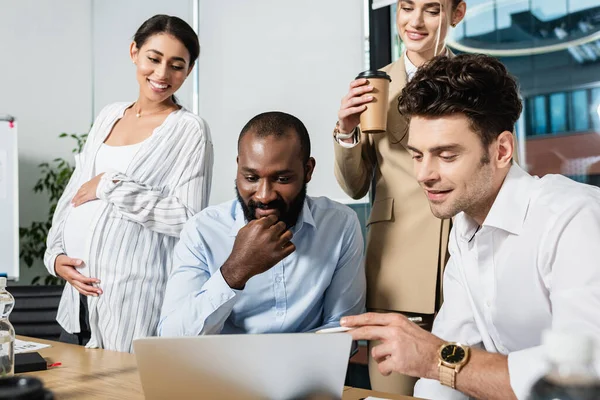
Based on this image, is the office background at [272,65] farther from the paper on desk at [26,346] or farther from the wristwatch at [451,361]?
the paper on desk at [26,346]

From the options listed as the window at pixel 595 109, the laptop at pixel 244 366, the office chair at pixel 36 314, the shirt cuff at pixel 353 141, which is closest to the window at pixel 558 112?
the window at pixel 595 109

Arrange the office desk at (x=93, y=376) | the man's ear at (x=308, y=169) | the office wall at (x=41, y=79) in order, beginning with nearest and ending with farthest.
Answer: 1. the office desk at (x=93, y=376)
2. the man's ear at (x=308, y=169)
3. the office wall at (x=41, y=79)

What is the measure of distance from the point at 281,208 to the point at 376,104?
15.4 inches

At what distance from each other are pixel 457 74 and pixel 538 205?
34 centimetres

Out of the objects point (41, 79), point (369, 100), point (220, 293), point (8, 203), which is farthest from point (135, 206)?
point (41, 79)

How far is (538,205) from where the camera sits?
126 centimetres

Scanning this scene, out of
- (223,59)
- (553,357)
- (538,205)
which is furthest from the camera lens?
(223,59)

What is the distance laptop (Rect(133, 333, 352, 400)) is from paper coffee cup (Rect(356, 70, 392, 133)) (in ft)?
2.89

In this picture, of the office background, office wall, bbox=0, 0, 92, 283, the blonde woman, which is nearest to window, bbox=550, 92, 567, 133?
the office background

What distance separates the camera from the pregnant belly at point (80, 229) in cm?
200

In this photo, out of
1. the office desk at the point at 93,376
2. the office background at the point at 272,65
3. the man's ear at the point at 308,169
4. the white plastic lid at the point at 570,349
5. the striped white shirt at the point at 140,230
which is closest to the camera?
the white plastic lid at the point at 570,349

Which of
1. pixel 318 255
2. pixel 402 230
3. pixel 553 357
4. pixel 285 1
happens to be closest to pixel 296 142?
pixel 318 255

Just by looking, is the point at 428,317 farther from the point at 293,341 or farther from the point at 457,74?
the point at 293,341

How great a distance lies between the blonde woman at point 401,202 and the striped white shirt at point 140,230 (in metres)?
0.53
